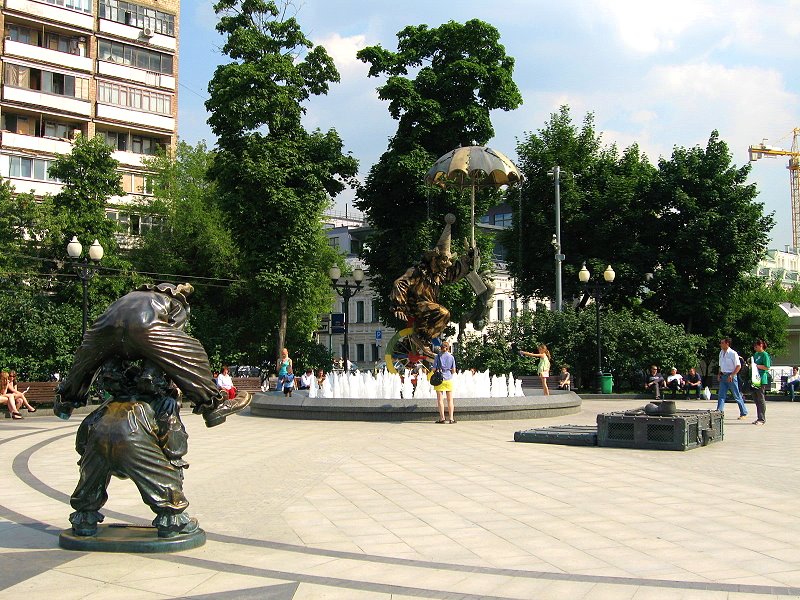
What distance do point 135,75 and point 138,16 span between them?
355 cm

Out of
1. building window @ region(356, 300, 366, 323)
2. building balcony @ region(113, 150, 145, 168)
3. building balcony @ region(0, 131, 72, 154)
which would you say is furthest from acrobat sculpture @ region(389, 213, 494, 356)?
building window @ region(356, 300, 366, 323)

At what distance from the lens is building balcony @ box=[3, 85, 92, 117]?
4256 cm

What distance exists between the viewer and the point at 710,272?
120 feet

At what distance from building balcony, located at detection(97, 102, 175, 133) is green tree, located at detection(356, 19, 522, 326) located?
16.5 m

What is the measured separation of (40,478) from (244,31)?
89.7ft

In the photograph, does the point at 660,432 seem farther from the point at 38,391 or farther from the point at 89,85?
the point at 89,85

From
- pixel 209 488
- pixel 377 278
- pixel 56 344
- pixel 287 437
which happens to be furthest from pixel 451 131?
pixel 209 488

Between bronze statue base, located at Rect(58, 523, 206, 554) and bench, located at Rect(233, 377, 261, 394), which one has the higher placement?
bench, located at Rect(233, 377, 261, 394)

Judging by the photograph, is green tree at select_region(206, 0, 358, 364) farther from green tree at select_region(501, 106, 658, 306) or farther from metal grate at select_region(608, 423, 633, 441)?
metal grate at select_region(608, 423, 633, 441)

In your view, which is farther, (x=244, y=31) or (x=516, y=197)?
(x=516, y=197)

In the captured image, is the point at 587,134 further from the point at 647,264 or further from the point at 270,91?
the point at 270,91

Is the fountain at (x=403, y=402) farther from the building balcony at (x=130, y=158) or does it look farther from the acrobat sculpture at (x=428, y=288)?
the building balcony at (x=130, y=158)

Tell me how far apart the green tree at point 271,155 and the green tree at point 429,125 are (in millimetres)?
2175

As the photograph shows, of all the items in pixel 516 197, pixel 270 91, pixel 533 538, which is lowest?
pixel 533 538
